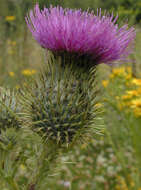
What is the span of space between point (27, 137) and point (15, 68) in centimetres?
484

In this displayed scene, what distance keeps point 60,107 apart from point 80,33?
20.4 inches

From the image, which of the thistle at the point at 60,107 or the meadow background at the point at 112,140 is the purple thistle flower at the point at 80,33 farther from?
the meadow background at the point at 112,140

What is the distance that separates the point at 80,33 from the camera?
1536 mm

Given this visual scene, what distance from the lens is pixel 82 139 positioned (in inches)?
66.7

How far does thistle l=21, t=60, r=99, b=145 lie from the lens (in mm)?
1605

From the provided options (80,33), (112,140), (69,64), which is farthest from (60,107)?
(112,140)

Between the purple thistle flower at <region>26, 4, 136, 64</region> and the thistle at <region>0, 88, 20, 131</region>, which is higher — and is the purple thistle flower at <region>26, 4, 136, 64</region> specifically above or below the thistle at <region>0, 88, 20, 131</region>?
above

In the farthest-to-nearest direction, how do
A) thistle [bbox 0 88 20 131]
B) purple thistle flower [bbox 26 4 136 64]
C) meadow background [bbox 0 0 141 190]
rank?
1. meadow background [bbox 0 0 141 190]
2. thistle [bbox 0 88 20 131]
3. purple thistle flower [bbox 26 4 136 64]

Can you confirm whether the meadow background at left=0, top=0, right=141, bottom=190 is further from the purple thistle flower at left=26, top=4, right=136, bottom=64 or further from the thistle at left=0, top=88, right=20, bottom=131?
the thistle at left=0, top=88, right=20, bottom=131

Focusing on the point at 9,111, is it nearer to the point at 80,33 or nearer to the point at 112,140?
the point at 80,33

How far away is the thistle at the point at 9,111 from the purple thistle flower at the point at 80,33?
48cm

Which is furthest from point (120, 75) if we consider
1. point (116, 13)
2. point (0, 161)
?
point (0, 161)

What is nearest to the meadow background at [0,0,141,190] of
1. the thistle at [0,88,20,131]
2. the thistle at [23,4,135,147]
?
the thistle at [23,4,135,147]

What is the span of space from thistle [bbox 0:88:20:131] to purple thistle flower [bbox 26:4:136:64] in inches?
19.0
